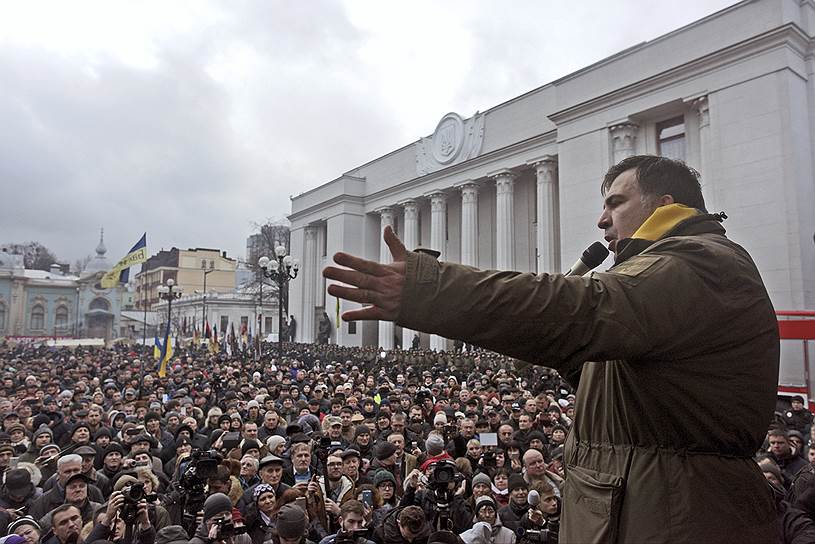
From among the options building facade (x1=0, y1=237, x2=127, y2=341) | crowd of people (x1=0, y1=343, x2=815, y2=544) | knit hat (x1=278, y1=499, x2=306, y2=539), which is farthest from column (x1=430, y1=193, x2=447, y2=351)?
building facade (x1=0, y1=237, x2=127, y2=341)

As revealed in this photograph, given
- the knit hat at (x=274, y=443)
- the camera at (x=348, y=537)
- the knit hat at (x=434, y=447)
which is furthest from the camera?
the knit hat at (x=274, y=443)

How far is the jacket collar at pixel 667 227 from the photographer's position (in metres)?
1.67

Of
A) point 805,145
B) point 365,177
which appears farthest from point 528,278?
point 365,177

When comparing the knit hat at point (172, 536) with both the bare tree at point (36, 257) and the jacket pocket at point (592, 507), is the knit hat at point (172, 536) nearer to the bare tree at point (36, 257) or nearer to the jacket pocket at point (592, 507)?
the jacket pocket at point (592, 507)

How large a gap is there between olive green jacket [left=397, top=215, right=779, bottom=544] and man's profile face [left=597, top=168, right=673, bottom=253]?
0.19m

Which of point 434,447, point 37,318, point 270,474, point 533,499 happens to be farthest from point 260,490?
point 37,318

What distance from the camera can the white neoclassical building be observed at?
1831 centimetres

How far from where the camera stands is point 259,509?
5203 mm

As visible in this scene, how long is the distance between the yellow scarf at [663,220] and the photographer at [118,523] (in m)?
4.14

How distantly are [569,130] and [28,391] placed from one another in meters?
21.2

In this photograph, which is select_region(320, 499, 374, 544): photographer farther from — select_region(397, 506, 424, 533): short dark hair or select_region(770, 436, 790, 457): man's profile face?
select_region(770, 436, 790, 457): man's profile face

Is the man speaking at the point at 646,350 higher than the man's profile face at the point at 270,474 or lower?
higher

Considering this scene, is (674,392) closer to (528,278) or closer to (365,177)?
(528,278)

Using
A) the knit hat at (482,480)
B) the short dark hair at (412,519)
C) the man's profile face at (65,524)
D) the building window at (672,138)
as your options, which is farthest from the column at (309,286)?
the short dark hair at (412,519)
